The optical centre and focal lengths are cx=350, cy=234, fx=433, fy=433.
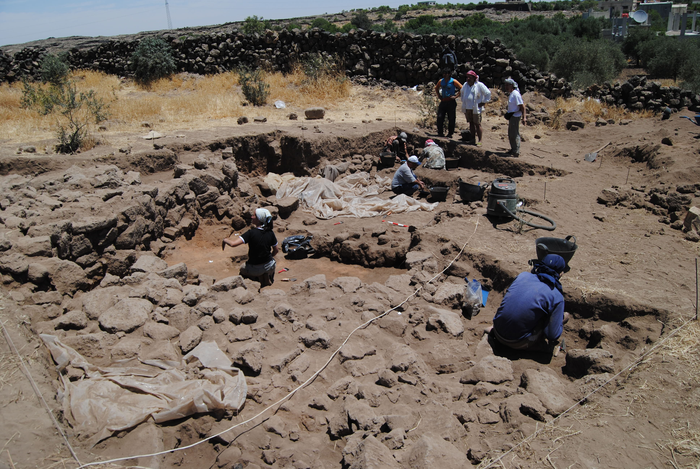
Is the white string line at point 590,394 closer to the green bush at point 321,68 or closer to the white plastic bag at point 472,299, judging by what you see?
the white plastic bag at point 472,299

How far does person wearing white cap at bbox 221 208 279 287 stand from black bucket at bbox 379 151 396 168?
5134 mm

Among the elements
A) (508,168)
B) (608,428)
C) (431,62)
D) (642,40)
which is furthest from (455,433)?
(642,40)

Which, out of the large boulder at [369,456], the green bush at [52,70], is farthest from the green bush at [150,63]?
the large boulder at [369,456]

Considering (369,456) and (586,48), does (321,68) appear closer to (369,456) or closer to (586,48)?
(586,48)

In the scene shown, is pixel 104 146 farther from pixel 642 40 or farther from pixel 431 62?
pixel 642 40

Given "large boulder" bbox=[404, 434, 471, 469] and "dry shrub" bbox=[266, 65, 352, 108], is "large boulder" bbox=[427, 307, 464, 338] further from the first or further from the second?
"dry shrub" bbox=[266, 65, 352, 108]

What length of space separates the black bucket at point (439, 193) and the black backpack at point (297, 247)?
2.70 meters

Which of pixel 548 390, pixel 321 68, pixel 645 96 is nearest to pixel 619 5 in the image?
pixel 645 96

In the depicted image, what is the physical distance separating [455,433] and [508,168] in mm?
7305

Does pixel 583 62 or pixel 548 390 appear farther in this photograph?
pixel 583 62

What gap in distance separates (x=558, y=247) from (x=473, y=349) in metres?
1.99

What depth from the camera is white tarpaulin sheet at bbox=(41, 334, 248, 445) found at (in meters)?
3.08

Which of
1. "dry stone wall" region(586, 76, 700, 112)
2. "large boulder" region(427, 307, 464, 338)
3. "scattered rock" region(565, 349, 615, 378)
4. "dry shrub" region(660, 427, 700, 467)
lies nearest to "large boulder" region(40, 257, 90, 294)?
"large boulder" region(427, 307, 464, 338)

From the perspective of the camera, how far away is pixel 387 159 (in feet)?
34.6
